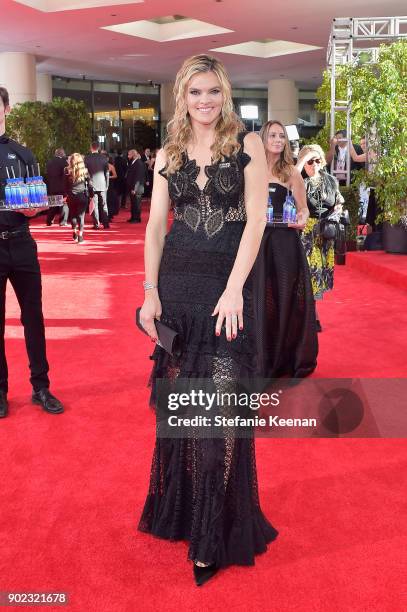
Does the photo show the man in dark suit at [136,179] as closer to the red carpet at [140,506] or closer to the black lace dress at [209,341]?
the red carpet at [140,506]

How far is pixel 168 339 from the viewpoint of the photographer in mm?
2344

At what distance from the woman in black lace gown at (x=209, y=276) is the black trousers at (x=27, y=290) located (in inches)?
59.4

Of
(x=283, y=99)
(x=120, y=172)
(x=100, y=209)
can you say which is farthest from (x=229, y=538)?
(x=283, y=99)

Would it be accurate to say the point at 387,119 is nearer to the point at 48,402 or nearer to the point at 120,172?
the point at 48,402

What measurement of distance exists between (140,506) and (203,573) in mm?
603

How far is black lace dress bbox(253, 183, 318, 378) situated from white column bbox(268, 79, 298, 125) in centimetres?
2409

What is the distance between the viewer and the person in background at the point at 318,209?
5266 millimetres

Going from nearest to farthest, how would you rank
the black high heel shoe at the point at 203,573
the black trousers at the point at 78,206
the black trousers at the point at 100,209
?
the black high heel shoe at the point at 203,573 < the black trousers at the point at 78,206 < the black trousers at the point at 100,209

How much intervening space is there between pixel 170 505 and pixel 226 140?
1.30 m

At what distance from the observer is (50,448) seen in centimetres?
358

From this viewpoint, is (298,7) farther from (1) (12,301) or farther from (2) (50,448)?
(2) (50,448)

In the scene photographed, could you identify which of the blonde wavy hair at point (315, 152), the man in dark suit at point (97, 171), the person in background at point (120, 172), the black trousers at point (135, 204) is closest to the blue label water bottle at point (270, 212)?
the blonde wavy hair at point (315, 152)

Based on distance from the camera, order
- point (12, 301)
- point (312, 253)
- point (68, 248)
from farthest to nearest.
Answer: point (68, 248)
point (12, 301)
point (312, 253)

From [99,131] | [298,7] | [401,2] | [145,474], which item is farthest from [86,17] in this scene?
[145,474]
